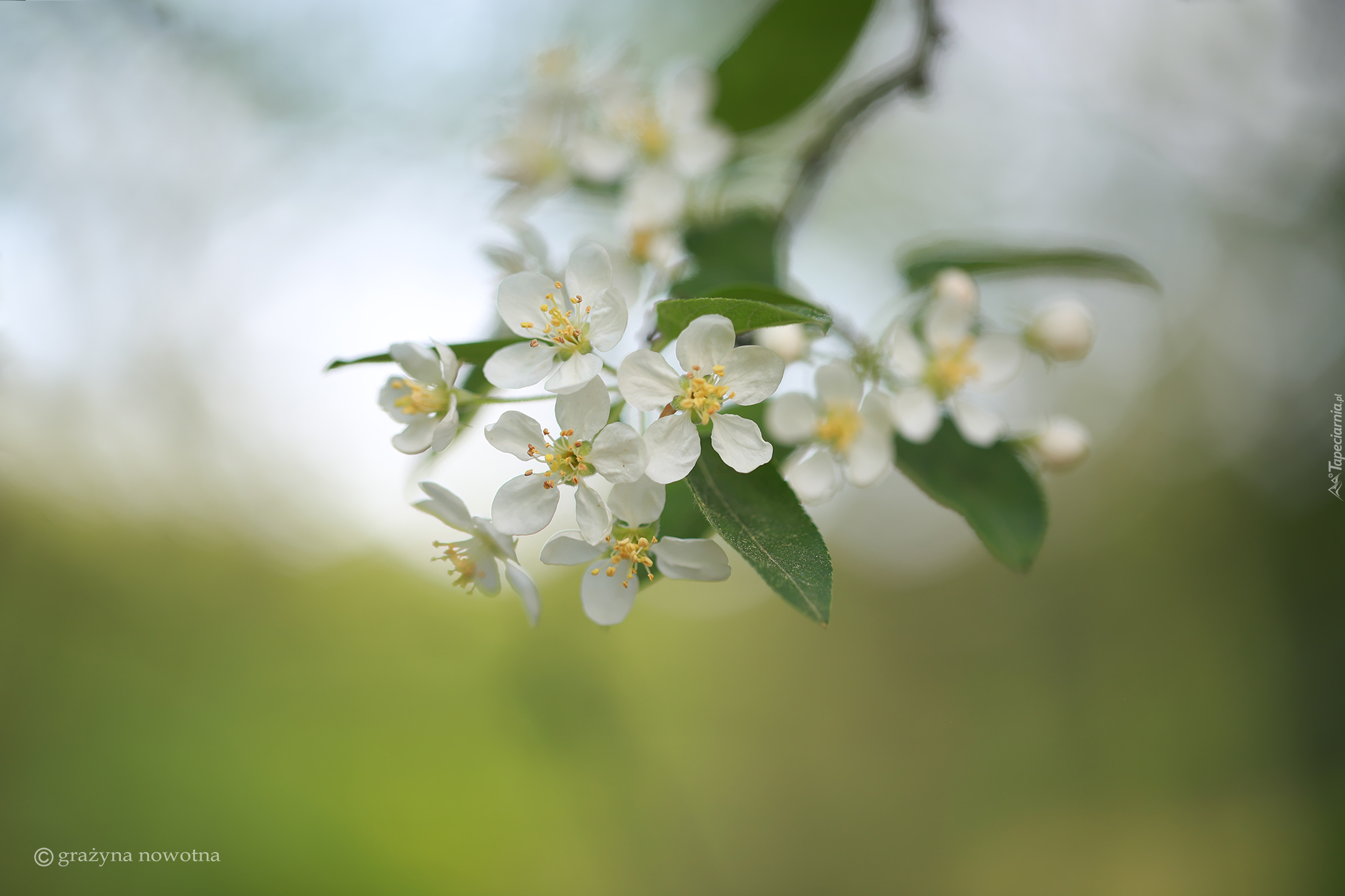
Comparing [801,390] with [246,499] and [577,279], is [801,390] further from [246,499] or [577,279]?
[246,499]

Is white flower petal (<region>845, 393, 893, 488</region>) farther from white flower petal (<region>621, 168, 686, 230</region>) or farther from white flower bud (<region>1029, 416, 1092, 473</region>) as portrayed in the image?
white flower petal (<region>621, 168, 686, 230</region>)

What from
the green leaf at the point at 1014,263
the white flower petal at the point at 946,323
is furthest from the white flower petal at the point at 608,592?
the green leaf at the point at 1014,263

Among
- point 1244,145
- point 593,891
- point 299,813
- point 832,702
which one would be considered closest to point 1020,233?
point 1244,145

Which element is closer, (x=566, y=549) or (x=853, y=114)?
(x=566, y=549)

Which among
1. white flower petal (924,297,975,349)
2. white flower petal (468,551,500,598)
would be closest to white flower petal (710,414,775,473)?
white flower petal (468,551,500,598)

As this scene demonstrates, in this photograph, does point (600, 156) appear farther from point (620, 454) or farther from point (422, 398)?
point (620, 454)

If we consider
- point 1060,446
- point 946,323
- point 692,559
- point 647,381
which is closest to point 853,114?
point 946,323
